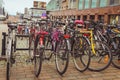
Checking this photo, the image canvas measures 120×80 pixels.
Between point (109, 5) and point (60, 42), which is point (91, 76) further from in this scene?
point (109, 5)

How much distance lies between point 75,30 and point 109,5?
1999cm

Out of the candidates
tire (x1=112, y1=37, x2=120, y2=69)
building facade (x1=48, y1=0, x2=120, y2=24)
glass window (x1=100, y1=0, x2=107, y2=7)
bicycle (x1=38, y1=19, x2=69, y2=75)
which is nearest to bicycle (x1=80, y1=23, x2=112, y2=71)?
tire (x1=112, y1=37, x2=120, y2=69)

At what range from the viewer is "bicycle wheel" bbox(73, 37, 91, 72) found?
4465 mm

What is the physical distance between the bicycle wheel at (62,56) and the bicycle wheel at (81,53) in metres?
0.43

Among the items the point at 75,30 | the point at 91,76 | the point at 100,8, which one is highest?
the point at 100,8

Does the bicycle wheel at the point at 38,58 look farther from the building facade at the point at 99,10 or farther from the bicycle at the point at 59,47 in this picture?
the building facade at the point at 99,10

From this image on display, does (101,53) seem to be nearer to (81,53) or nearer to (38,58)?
(81,53)

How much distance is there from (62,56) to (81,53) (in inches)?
24.2

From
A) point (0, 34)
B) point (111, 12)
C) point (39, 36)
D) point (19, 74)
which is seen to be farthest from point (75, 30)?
point (111, 12)

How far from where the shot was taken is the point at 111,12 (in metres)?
22.8

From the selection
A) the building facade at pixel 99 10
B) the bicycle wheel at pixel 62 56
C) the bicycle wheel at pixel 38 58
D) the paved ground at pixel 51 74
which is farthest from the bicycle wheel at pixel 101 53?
the building facade at pixel 99 10

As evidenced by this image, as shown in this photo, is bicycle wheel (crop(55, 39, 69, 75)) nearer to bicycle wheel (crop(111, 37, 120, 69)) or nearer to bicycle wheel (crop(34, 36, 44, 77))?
bicycle wheel (crop(34, 36, 44, 77))

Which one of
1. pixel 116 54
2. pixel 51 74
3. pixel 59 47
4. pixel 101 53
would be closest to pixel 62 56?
pixel 59 47

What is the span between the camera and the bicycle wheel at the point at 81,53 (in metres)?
4.46
